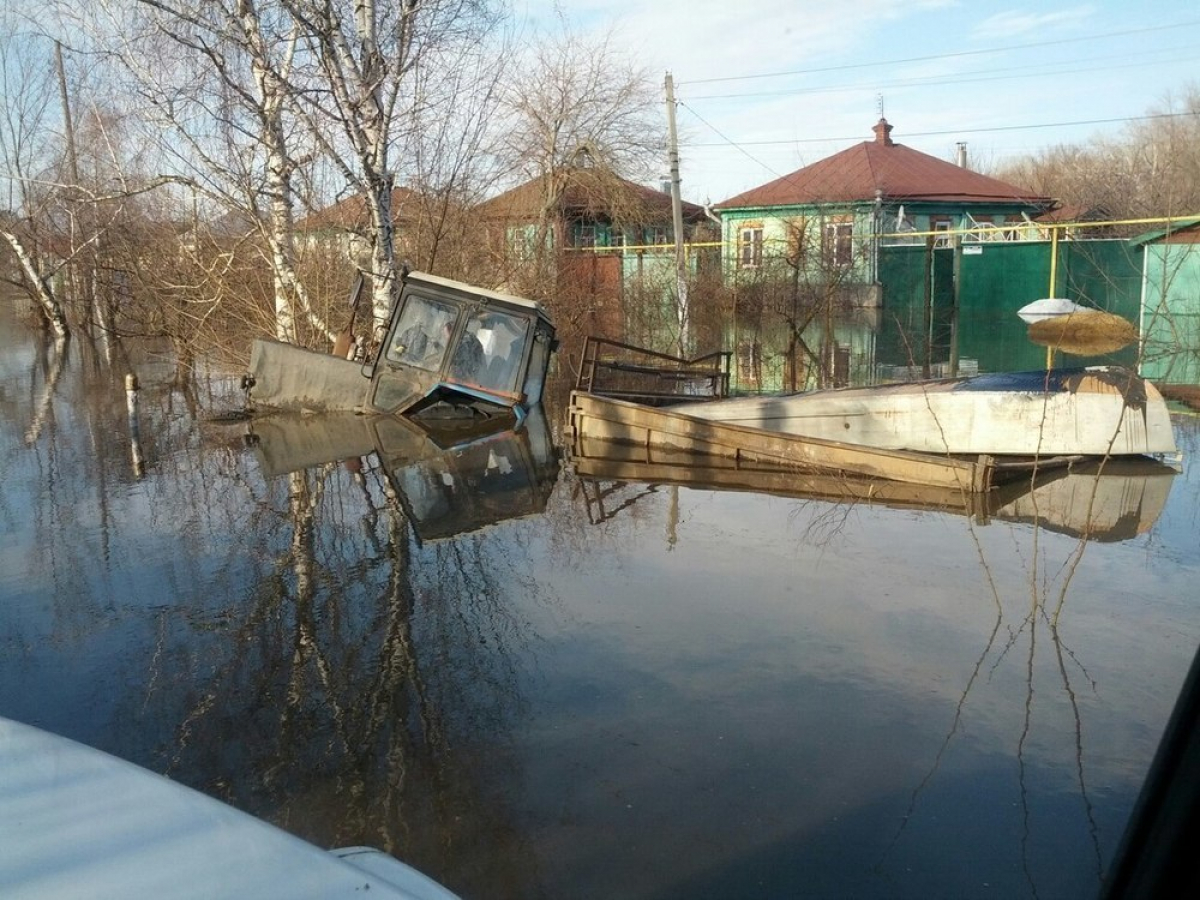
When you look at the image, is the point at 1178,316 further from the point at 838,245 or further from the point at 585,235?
the point at 585,235

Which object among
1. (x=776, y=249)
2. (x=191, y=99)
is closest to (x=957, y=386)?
(x=191, y=99)

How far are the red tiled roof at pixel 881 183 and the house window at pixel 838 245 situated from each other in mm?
6234

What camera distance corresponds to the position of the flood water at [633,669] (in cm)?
420

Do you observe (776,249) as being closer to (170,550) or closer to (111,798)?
(170,550)

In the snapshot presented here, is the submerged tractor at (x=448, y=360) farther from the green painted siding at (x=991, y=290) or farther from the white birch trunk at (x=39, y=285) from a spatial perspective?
the white birch trunk at (x=39, y=285)

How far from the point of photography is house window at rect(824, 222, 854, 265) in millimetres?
30547

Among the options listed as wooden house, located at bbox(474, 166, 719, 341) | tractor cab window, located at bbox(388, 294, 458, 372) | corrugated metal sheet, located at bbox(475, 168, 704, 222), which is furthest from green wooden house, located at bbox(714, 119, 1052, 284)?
tractor cab window, located at bbox(388, 294, 458, 372)

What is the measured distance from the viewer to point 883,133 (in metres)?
45.7

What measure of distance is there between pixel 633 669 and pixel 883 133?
44.0 metres

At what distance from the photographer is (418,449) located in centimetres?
1309

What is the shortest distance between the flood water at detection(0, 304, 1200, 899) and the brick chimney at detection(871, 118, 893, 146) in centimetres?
3776

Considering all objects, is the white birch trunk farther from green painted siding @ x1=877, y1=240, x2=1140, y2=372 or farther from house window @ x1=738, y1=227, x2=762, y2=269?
green painted siding @ x1=877, y1=240, x2=1140, y2=372

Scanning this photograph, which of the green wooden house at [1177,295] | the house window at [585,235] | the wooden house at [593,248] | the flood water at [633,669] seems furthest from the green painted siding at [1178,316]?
the house window at [585,235]

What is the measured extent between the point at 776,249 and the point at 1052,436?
69.5 ft
